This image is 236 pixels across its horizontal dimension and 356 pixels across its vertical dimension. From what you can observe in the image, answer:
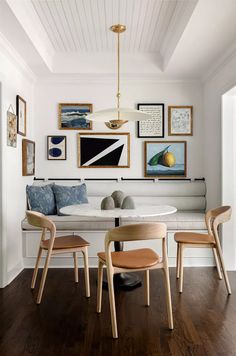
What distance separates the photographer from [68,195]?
4.67 m

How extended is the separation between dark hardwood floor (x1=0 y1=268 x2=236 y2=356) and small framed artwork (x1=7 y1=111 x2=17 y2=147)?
150 cm

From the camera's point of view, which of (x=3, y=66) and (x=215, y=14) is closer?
(x=215, y=14)

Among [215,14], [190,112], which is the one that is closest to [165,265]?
[215,14]

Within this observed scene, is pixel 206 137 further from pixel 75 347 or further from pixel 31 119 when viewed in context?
pixel 75 347

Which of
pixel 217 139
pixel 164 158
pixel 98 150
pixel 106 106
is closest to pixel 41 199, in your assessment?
pixel 98 150

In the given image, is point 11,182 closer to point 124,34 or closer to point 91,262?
point 91,262

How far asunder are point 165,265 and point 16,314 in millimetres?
1287

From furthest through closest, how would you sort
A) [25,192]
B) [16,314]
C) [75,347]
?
[25,192] → [16,314] → [75,347]

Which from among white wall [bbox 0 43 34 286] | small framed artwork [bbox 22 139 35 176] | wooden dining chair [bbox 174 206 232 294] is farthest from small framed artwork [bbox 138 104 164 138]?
wooden dining chair [bbox 174 206 232 294]

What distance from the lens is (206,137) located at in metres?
5.01

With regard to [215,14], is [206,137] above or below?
below

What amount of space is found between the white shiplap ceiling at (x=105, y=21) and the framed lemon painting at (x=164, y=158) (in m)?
1.34

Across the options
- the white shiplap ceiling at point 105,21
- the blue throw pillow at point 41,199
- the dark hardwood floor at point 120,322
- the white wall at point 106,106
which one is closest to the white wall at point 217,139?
the white wall at point 106,106

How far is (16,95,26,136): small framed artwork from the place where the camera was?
13.7ft
